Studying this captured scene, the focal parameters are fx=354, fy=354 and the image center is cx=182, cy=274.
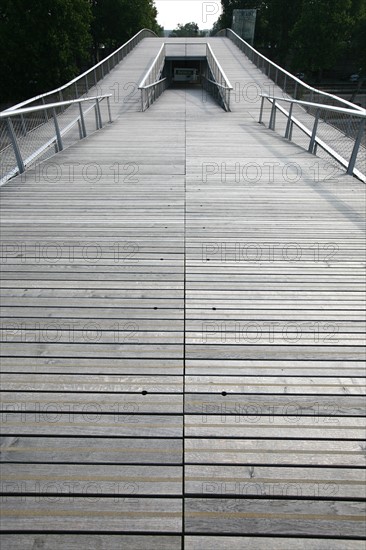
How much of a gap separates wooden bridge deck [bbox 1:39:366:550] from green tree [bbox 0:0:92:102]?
70.5 ft

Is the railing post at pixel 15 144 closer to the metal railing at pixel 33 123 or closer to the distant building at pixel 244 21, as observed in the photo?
the metal railing at pixel 33 123

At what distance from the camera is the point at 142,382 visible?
204 cm

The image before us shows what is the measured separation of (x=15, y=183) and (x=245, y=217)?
10.4 ft

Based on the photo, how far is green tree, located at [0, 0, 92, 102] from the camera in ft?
66.2

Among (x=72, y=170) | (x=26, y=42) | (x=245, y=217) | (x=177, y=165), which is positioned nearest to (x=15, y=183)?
(x=72, y=170)

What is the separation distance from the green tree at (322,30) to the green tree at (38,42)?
17.4m

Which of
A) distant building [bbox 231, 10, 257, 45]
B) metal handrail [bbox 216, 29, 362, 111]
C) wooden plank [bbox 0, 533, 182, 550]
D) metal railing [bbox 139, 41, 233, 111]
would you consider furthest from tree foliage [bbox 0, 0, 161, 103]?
wooden plank [bbox 0, 533, 182, 550]

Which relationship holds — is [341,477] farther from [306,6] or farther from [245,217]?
[306,6]

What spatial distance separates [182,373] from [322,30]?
3479 cm

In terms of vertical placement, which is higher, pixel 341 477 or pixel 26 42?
pixel 26 42

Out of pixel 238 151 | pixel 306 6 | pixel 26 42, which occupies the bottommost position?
pixel 238 151

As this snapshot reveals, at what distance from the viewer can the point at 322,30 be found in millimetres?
28250

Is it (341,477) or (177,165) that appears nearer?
(341,477)

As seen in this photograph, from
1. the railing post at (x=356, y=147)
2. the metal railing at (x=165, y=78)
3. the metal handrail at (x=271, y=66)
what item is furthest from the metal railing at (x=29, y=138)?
the metal handrail at (x=271, y=66)
